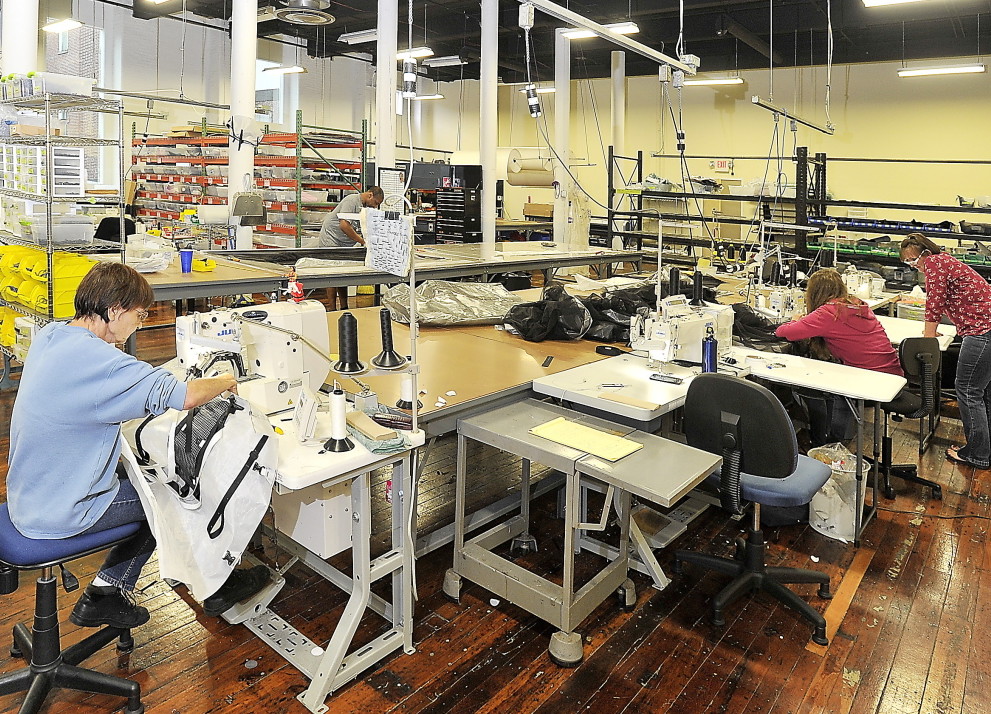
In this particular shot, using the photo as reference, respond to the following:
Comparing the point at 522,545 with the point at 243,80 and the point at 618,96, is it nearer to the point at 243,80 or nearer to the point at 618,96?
the point at 243,80

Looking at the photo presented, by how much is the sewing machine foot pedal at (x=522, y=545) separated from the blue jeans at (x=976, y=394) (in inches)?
105

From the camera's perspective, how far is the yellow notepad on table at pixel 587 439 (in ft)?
7.24

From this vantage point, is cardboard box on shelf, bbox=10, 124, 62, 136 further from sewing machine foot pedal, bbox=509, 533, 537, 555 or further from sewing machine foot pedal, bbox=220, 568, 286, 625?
sewing machine foot pedal, bbox=509, 533, 537, 555

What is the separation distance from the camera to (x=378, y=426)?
2217 millimetres

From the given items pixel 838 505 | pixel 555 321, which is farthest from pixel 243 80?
pixel 838 505

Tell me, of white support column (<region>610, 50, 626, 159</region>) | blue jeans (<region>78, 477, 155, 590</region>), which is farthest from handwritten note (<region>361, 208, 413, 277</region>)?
white support column (<region>610, 50, 626, 159</region>)

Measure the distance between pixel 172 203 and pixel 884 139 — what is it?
31.0ft

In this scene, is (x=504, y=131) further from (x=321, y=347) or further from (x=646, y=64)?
(x=321, y=347)

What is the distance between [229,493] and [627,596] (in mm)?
1445

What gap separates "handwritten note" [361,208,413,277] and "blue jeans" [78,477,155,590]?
0.95m

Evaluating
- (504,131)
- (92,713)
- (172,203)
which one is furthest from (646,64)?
(92,713)

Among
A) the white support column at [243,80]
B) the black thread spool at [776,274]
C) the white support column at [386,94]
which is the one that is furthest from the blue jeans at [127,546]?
the white support column at [386,94]

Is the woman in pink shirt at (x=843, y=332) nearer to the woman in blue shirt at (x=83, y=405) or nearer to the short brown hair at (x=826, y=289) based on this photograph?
the short brown hair at (x=826, y=289)

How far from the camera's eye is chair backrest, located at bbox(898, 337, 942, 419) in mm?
3472
